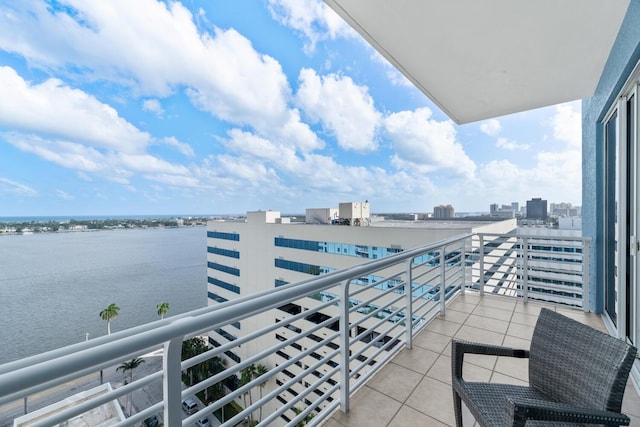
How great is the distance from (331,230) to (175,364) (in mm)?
15152

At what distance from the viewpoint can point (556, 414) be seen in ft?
3.09

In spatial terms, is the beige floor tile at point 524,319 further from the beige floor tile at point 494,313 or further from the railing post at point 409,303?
the railing post at point 409,303

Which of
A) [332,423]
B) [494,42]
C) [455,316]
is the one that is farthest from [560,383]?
[494,42]

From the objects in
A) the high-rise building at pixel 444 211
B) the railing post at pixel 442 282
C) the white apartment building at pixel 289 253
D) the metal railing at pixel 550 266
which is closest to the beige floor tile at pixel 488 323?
the railing post at pixel 442 282

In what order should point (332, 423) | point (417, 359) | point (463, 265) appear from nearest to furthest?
point (332, 423) → point (417, 359) → point (463, 265)

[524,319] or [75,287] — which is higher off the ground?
[524,319]

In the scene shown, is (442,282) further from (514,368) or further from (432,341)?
(514,368)

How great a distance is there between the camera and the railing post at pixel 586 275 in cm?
323

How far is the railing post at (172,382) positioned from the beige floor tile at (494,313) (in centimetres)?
348

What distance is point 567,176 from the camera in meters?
4.08

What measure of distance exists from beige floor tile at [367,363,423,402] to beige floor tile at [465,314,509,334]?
1324mm

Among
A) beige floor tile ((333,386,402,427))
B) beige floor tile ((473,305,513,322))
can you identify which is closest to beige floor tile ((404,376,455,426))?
beige floor tile ((333,386,402,427))

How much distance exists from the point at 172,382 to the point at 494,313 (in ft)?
12.1

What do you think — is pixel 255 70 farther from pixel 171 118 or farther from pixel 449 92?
pixel 171 118
